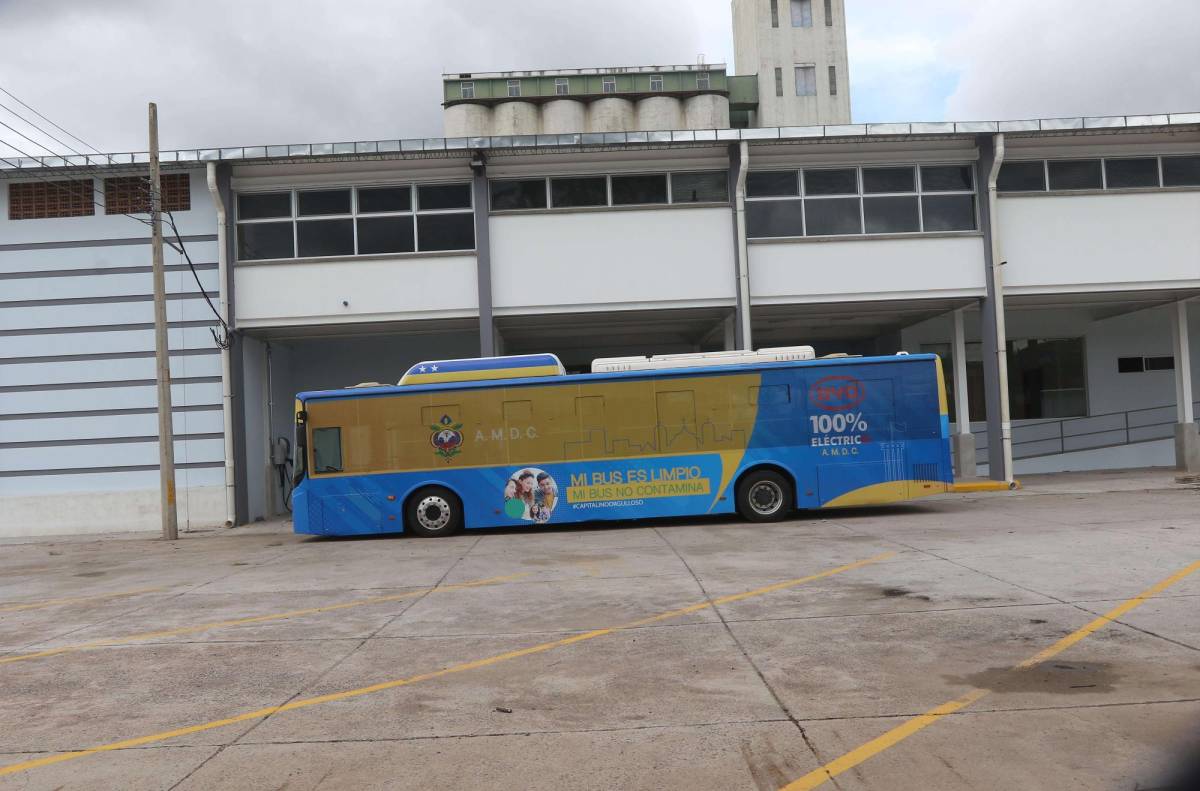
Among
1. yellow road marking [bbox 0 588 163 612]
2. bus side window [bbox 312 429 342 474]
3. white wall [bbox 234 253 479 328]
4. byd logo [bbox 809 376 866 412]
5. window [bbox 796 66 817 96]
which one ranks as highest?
window [bbox 796 66 817 96]

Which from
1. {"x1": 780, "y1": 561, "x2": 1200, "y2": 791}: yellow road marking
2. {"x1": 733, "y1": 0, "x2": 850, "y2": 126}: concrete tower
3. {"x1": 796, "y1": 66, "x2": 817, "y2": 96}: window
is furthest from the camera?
{"x1": 796, "y1": 66, "x2": 817, "y2": 96}: window

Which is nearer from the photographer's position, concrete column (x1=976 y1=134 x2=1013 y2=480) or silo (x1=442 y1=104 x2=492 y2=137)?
concrete column (x1=976 y1=134 x2=1013 y2=480)

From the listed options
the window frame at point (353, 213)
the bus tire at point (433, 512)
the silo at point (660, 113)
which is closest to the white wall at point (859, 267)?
the window frame at point (353, 213)

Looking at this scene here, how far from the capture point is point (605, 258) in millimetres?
19297

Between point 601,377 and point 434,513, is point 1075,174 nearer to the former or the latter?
point 601,377

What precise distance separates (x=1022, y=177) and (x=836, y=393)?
8816 millimetres

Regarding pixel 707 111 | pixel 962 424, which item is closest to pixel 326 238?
pixel 962 424

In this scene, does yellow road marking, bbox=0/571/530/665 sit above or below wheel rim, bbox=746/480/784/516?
below

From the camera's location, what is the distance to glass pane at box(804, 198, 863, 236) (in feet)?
64.8

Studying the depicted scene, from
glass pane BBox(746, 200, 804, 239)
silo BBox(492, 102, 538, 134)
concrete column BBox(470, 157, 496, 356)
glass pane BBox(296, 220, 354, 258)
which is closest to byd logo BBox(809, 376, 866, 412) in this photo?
glass pane BBox(746, 200, 804, 239)

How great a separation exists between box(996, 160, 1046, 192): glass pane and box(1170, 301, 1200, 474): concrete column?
530 cm

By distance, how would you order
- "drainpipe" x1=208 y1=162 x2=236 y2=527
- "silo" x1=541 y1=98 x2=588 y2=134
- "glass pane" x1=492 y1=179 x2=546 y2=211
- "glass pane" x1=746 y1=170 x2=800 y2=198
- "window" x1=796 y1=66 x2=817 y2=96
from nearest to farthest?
"drainpipe" x1=208 y1=162 x2=236 y2=527
"glass pane" x1=492 y1=179 x2=546 y2=211
"glass pane" x1=746 y1=170 x2=800 y2=198
"silo" x1=541 y1=98 x2=588 y2=134
"window" x1=796 y1=66 x2=817 y2=96

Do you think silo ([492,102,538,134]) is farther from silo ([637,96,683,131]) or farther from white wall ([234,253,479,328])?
white wall ([234,253,479,328])

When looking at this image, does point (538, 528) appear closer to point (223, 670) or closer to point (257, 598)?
point (257, 598)
